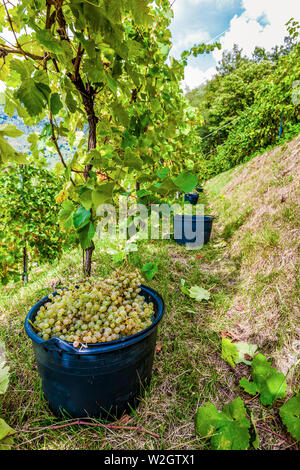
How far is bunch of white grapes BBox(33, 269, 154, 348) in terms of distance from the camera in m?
1.00

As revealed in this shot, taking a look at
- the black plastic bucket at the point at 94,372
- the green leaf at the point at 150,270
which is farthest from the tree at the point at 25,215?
the black plastic bucket at the point at 94,372

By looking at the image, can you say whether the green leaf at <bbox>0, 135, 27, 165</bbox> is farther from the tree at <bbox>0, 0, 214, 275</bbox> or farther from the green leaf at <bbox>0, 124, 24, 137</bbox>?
the tree at <bbox>0, 0, 214, 275</bbox>

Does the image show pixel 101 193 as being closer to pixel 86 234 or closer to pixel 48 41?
pixel 86 234

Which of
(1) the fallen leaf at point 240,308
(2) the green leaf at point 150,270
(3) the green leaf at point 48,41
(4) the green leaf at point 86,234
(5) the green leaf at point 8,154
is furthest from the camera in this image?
(1) the fallen leaf at point 240,308

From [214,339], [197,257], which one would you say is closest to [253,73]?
[197,257]

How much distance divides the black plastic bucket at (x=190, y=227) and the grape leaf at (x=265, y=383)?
2.39m

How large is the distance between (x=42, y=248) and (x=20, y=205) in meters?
0.75

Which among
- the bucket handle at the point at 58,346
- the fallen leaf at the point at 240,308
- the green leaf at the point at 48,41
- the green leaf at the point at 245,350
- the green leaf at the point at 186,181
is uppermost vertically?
the green leaf at the point at 48,41

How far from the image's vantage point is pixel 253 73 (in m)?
22.3

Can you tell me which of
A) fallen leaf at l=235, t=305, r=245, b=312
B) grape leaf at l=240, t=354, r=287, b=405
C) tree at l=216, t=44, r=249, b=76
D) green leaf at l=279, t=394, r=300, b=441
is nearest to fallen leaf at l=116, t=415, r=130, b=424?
grape leaf at l=240, t=354, r=287, b=405

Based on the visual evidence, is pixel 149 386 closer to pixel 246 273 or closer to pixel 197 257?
pixel 246 273

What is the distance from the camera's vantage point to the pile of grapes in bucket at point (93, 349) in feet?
2.96

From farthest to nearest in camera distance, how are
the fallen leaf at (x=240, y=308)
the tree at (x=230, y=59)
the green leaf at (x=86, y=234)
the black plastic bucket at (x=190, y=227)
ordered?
the tree at (x=230, y=59) < the black plastic bucket at (x=190, y=227) < the fallen leaf at (x=240, y=308) < the green leaf at (x=86, y=234)

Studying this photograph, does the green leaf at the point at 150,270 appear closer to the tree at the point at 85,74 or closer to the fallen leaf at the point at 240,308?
the tree at the point at 85,74
